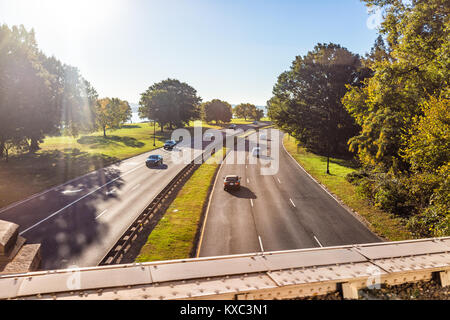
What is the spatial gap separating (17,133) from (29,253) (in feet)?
125

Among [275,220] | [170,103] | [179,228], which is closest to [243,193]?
[275,220]

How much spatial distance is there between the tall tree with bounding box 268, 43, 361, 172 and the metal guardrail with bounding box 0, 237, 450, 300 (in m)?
46.0

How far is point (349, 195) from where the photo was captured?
27.3 metres

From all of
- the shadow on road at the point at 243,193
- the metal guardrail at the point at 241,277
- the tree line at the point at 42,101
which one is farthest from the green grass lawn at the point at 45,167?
the metal guardrail at the point at 241,277

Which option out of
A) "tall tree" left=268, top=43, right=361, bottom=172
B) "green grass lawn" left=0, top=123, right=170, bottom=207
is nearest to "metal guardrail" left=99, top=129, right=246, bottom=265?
"green grass lawn" left=0, top=123, right=170, bottom=207

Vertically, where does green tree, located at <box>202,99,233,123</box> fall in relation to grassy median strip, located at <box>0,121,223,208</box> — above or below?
above

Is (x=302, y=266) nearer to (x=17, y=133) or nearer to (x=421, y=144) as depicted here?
(x=421, y=144)

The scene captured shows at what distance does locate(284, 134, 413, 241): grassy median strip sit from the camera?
753 inches

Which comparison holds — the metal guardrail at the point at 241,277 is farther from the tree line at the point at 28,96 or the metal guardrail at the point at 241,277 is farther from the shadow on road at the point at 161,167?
the tree line at the point at 28,96

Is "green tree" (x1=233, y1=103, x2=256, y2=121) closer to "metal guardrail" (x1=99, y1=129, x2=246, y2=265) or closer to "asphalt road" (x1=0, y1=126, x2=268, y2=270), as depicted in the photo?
"asphalt road" (x1=0, y1=126, x2=268, y2=270)

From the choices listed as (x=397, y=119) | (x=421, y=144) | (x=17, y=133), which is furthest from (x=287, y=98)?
(x=17, y=133)

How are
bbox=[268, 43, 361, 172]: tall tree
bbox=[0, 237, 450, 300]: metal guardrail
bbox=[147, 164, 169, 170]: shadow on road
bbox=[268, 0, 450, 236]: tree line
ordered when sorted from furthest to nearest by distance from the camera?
bbox=[268, 43, 361, 172]: tall tree < bbox=[147, 164, 169, 170]: shadow on road < bbox=[268, 0, 450, 236]: tree line < bbox=[0, 237, 450, 300]: metal guardrail

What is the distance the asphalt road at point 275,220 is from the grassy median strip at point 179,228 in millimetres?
967

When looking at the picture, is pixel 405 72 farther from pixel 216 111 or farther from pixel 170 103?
pixel 216 111
